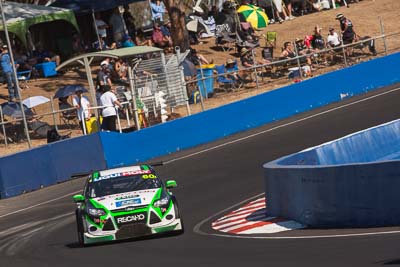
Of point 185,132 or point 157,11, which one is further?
point 157,11

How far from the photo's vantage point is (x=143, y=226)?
1731 cm

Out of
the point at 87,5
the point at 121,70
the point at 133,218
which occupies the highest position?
the point at 87,5

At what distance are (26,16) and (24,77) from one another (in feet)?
6.88

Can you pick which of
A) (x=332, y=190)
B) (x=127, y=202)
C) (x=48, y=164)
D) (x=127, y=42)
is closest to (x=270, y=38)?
(x=127, y=42)

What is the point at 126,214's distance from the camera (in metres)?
17.3

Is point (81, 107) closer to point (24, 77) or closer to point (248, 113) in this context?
point (248, 113)

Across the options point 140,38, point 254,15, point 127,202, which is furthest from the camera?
point 254,15

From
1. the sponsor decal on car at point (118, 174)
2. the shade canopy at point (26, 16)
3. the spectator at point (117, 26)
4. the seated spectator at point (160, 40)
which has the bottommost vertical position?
the sponsor decal on car at point (118, 174)

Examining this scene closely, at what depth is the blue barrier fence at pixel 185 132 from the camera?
27.6m

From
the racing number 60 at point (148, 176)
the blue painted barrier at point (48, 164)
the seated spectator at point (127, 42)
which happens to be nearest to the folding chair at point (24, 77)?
the seated spectator at point (127, 42)

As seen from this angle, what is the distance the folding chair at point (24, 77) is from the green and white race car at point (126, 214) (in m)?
21.0

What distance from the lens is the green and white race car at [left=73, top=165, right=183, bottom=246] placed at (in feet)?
56.8

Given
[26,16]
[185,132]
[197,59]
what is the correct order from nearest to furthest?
1. [185,132]
2. [26,16]
3. [197,59]

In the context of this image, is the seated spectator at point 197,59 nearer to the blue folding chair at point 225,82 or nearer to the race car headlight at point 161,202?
the blue folding chair at point 225,82
